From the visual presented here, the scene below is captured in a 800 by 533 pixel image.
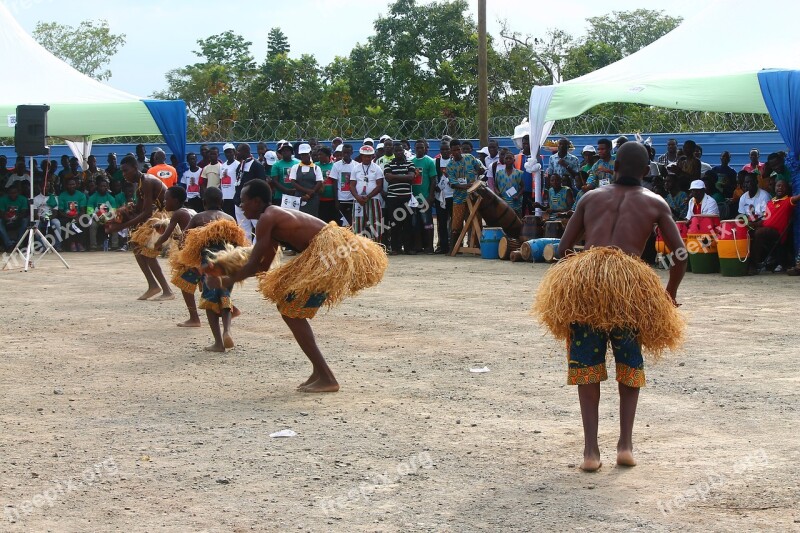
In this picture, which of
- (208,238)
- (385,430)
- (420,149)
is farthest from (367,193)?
(385,430)

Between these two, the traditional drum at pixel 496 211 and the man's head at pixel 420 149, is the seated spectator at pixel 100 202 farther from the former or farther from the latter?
the traditional drum at pixel 496 211

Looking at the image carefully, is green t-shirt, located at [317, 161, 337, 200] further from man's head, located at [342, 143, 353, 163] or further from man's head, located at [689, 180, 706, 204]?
man's head, located at [689, 180, 706, 204]

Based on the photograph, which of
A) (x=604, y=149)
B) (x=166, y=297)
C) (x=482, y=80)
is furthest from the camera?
(x=482, y=80)

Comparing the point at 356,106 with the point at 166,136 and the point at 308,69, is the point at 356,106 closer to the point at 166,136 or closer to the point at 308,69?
the point at 308,69

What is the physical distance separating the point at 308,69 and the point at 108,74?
31434 millimetres

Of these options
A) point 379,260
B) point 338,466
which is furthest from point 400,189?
point 338,466

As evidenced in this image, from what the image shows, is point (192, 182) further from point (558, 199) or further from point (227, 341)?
point (227, 341)

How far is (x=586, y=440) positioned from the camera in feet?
18.6

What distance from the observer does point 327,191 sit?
18578mm

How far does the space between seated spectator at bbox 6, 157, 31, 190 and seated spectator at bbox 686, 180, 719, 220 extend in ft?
41.3

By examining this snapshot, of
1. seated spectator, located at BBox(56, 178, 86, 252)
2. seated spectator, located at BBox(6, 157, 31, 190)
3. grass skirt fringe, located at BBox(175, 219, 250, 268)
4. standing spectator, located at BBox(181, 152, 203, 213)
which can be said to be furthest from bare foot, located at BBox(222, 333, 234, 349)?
seated spectator, located at BBox(6, 157, 31, 190)

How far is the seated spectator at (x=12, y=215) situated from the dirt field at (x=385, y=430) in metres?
9.44

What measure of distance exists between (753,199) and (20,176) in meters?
13.6

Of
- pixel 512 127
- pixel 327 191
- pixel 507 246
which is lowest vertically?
pixel 507 246
